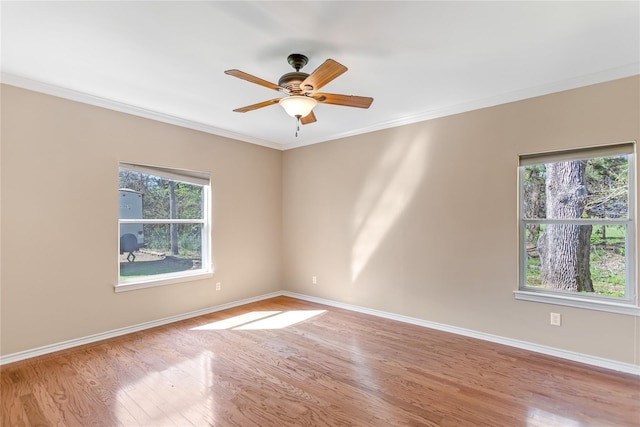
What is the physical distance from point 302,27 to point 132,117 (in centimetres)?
256

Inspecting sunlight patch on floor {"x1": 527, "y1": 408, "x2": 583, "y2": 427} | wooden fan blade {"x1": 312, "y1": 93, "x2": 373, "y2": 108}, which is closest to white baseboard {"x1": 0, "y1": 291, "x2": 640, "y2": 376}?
sunlight patch on floor {"x1": 527, "y1": 408, "x2": 583, "y2": 427}

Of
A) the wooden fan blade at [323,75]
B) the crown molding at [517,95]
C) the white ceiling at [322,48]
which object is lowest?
the wooden fan blade at [323,75]

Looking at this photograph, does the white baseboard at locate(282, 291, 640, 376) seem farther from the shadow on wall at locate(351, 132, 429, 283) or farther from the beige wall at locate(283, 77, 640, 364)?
the shadow on wall at locate(351, 132, 429, 283)

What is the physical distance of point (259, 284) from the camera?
5.10 m

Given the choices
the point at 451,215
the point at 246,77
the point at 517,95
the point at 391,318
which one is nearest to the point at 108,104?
the point at 246,77

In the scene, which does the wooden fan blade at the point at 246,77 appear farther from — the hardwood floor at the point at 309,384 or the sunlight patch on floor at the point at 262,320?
the sunlight patch on floor at the point at 262,320

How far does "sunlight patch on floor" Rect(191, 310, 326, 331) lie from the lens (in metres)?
3.80

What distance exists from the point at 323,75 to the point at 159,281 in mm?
3184

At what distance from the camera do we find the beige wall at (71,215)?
2.86m

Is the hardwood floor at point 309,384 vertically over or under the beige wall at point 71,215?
under

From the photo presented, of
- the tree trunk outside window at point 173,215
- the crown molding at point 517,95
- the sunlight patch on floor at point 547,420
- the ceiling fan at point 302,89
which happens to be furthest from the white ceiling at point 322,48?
the sunlight patch on floor at point 547,420

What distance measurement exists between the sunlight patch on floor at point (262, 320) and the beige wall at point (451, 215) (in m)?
0.69

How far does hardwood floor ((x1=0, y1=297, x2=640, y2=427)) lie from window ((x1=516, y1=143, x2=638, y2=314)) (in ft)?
2.23

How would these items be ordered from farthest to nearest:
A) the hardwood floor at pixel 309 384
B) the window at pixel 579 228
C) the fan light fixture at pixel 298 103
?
the window at pixel 579 228 → the fan light fixture at pixel 298 103 → the hardwood floor at pixel 309 384
